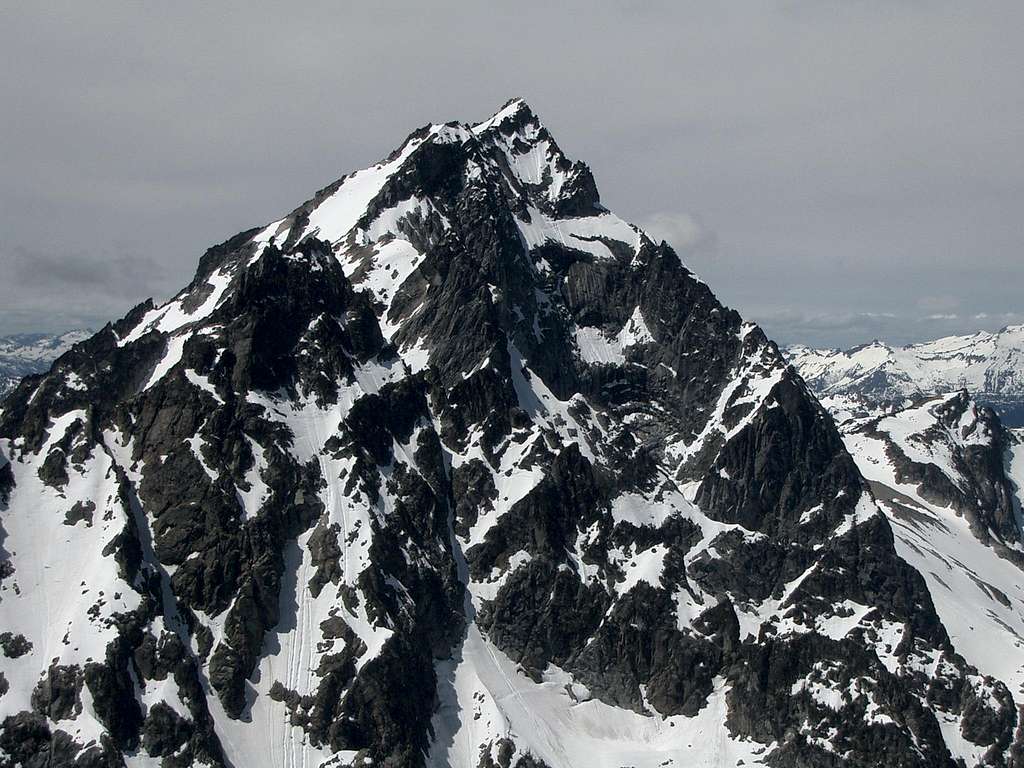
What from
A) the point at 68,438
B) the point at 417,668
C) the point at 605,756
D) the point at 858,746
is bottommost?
the point at 858,746

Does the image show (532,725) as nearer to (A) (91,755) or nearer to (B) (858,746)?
(B) (858,746)

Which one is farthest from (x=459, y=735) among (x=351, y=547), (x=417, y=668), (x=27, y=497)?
(x=27, y=497)

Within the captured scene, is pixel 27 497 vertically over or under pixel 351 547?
over

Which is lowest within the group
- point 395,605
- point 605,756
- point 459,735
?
point 605,756

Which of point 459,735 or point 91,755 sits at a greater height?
point 91,755

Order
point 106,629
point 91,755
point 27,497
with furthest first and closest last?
point 27,497
point 106,629
point 91,755

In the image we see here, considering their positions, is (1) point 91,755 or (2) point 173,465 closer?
(1) point 91,755

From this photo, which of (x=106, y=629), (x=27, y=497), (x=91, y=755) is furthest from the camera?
(x=27, y=497)

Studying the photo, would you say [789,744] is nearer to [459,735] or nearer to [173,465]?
[459,735]

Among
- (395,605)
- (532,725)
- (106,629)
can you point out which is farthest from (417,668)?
(106,629)
